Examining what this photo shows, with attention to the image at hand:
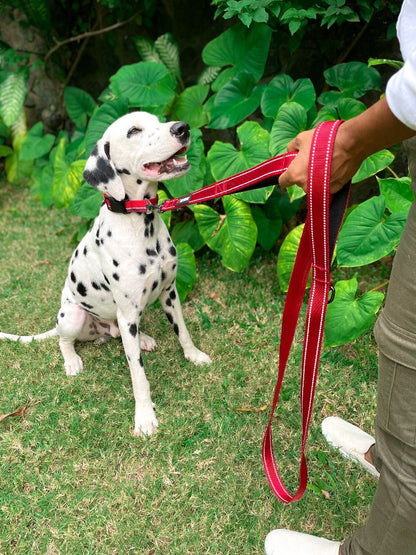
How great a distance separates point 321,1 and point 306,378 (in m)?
2.71

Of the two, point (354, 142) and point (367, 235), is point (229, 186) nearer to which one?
point (354, 142)

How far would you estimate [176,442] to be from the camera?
8.42ft

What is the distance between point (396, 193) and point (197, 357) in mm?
1497

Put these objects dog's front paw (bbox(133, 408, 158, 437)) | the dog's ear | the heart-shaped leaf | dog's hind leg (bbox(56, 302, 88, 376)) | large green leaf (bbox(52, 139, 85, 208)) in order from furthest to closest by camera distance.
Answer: large green leaf (bbox(52, 139, 85, 208))
the heart-shaped leaf
dog's hind leg (bbox(56, 302, 88, 376))
dog's front paw (bbox(133, 408, 158, 437))
the dog's ear

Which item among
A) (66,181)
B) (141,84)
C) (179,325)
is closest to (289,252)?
(179,325)

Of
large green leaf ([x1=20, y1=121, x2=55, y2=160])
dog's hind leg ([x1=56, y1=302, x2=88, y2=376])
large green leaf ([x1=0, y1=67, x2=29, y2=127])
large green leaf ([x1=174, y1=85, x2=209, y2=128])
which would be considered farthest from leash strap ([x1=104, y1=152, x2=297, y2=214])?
large green leaf ([x1=0, y1=67, x2=29, y2=127])

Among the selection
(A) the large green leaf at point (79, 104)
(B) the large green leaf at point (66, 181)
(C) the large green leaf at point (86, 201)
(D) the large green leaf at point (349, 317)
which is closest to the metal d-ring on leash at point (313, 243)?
(D) the large green leaf at point (349, 317)

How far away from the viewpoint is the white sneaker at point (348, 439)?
232 centimetres

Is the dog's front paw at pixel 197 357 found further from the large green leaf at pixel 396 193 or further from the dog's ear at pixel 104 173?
the large green leaf at pixel 396 193

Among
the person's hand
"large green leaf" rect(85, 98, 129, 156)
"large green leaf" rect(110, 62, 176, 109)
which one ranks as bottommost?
"large green leaf" rect(85, 98, 129, 156)

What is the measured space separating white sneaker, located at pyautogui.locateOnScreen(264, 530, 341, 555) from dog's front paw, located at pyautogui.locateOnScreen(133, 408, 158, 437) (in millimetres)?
858

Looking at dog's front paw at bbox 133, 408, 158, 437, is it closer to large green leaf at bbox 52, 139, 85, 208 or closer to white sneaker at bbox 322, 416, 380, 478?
white sneaker at bbox 322, 416, 380, 478

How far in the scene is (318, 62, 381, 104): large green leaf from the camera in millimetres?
3486

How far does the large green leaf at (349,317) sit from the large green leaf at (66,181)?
7.50 feet
